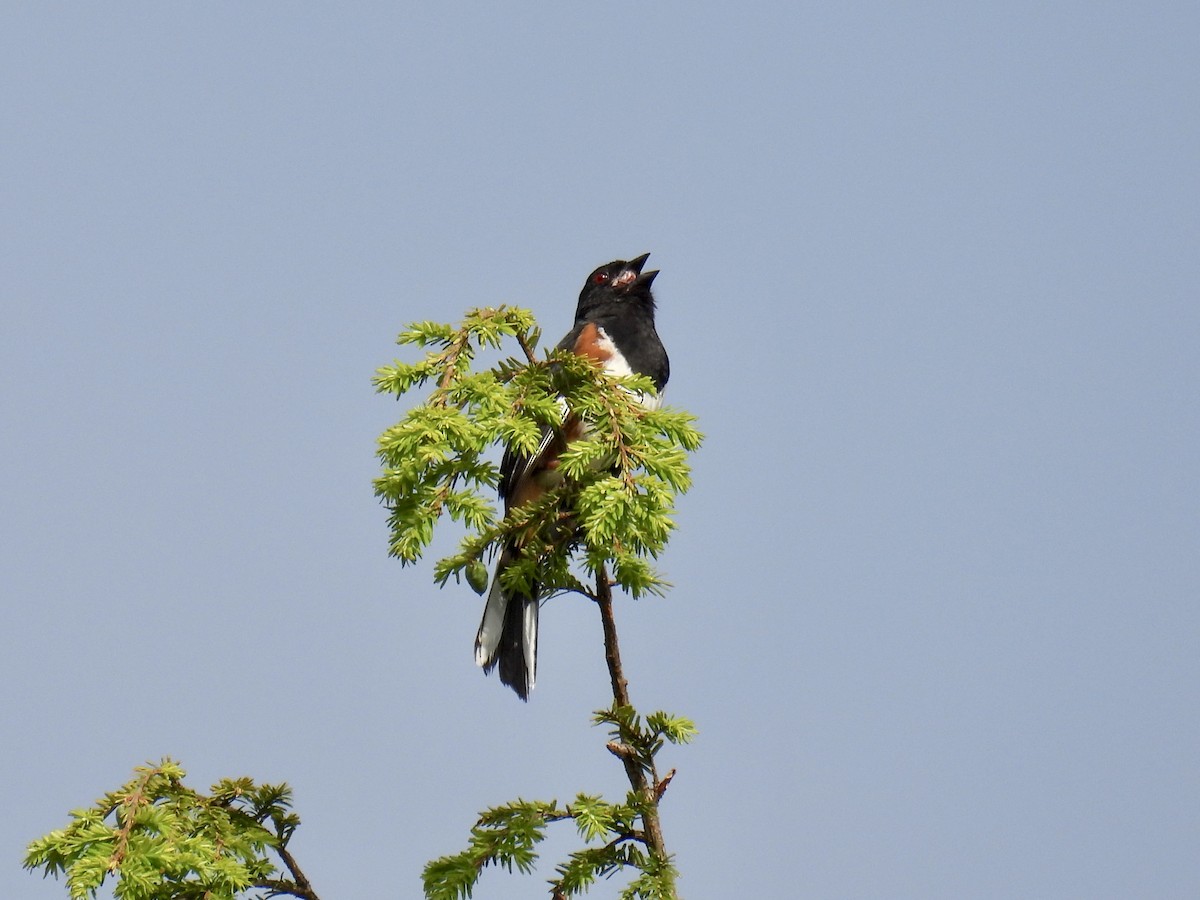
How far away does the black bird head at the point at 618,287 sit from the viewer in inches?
206

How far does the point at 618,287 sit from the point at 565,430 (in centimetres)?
149

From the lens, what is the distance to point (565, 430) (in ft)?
12.9

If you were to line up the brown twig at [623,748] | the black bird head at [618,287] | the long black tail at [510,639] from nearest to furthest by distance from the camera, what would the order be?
the brown twig at [623,748] < the long black tail at [510,639] < the black bird head at [618,287]

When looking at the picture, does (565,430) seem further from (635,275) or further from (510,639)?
(635,275)

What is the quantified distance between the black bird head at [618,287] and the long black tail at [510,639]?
1.63 metres

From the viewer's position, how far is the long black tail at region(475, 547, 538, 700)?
12.6 feet

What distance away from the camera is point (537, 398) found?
9.64 ft

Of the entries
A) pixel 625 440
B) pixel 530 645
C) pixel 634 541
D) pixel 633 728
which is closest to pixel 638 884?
pixel 633 728

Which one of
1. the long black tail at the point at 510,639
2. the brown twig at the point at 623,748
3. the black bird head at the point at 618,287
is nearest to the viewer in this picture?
the brown twig at the point at 623,748

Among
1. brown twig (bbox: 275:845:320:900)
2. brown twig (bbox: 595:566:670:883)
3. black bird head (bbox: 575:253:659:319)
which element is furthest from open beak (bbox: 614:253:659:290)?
brown twig (bbox: 275:845:320:900)

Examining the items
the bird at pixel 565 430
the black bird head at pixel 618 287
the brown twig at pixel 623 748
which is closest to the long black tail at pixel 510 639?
the bird at pixel 565 430

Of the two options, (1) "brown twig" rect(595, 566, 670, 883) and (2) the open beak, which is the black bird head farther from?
(1) "brown twig" rect(595, 566, 670, 883)

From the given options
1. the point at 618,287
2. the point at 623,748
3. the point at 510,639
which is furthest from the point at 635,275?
the point at 623,748

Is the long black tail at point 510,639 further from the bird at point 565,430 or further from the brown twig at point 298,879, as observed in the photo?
the brown twig at point 298,879
